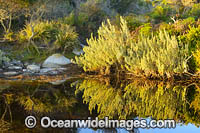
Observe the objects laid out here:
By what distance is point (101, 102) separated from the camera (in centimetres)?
709

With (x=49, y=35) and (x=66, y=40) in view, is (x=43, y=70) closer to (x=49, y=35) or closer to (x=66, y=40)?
(x=66, y=40)

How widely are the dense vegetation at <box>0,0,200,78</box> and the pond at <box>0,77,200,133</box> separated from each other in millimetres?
750

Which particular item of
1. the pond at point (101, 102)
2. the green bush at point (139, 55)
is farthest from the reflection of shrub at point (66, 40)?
the pond at point (101, 102)

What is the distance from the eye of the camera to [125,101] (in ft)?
23.4

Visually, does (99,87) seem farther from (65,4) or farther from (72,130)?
(65,4)

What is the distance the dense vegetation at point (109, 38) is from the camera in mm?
8977

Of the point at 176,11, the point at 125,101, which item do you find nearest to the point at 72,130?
the point at 125,101

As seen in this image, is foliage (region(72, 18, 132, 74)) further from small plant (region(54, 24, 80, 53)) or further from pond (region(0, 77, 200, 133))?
small plant (region(54, 24, 80, 53))

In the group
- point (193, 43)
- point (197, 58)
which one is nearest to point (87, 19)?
point (193, 43)

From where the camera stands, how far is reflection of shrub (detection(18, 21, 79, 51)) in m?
→ 13.1

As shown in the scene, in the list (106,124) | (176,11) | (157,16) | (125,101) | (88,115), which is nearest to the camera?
(106,124)

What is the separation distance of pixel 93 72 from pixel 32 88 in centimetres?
306

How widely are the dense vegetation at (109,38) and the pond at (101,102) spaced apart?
2.46 feet

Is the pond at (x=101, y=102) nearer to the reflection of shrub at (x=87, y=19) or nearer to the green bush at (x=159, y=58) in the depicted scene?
the green bush at (x=159, y=58)
